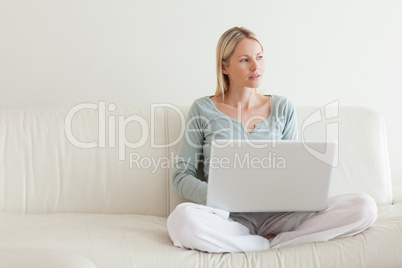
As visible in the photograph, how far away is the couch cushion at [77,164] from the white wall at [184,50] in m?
0.32

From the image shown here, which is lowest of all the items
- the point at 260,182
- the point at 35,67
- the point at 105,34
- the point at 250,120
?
the point at 260,182

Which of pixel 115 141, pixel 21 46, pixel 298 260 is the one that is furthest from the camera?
pixel 21 46

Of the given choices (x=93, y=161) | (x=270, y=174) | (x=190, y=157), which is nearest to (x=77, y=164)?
(x=93, y=161)

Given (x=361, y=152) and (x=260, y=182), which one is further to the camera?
(x=361, y=152)

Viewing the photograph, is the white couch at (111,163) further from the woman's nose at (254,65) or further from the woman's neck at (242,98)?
the woman's nose at (254,65)

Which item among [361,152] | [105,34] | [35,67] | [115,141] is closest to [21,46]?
[35,67]

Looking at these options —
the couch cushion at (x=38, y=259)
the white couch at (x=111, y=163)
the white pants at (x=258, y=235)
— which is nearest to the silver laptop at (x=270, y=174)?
A: the white pants at (x=258, y=235)

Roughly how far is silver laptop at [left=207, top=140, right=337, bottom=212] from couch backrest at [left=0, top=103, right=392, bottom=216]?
0.62 meters

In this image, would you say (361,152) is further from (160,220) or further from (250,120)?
(160,220)

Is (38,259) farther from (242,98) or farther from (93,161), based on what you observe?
(242,98)

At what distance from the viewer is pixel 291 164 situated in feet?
5.93

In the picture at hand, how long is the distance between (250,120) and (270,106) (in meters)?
0.13

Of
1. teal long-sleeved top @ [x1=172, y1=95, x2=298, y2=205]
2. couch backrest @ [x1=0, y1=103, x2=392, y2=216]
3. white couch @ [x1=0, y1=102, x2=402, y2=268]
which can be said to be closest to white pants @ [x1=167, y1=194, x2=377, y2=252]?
white couch @ [x1=0, y1=102, x2=402, y2=268]

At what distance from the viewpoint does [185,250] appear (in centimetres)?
182
